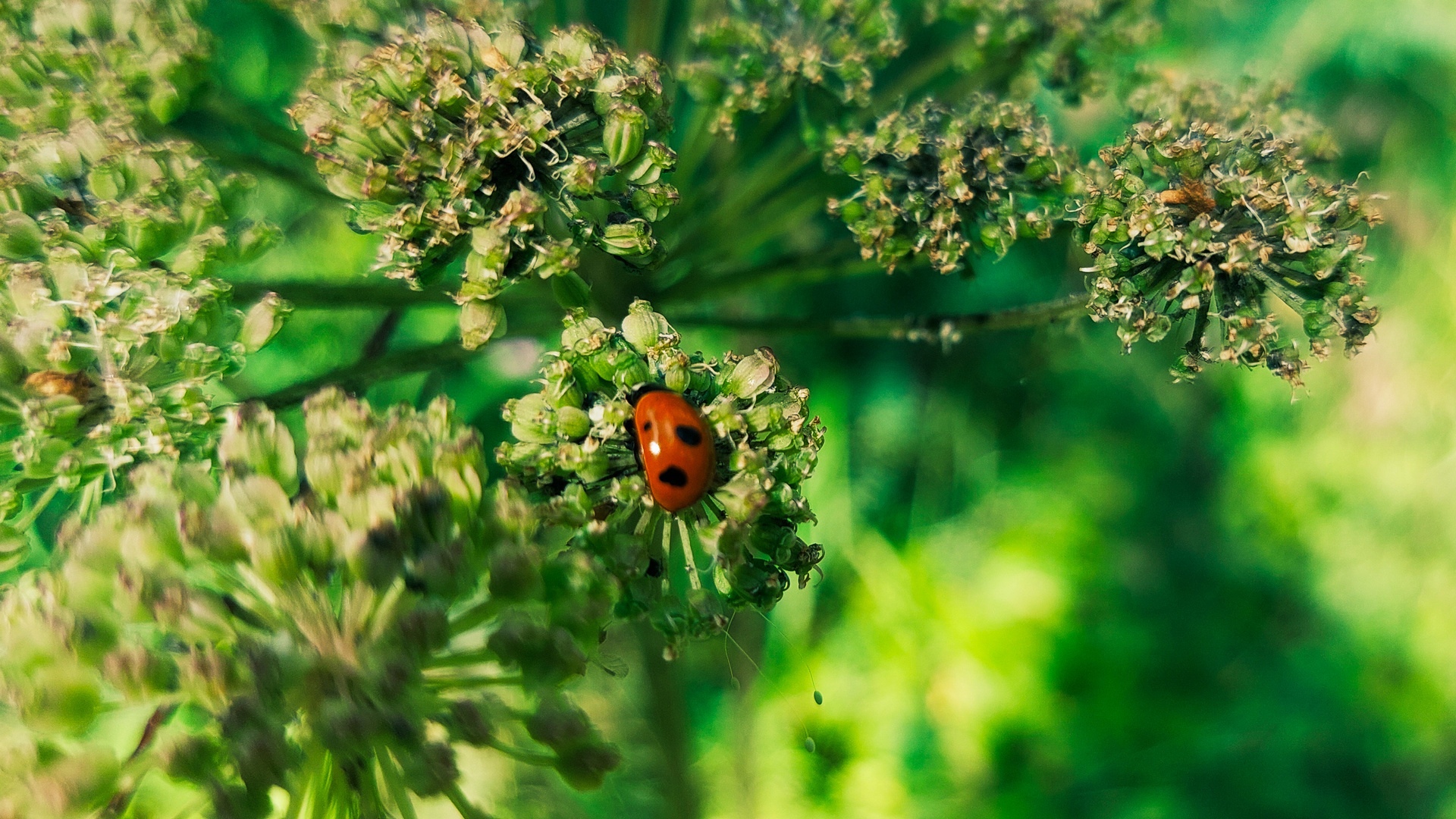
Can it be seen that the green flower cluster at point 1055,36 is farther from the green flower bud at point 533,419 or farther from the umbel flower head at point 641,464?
the green flower bud at point 533,419

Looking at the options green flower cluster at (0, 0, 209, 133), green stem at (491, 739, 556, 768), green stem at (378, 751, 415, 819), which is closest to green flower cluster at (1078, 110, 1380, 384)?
green stem at (491, 739, 556, 768)

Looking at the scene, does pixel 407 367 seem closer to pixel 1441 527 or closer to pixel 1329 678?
pixel 1329 678

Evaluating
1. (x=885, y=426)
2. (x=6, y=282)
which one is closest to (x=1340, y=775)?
(x=885, y=426)

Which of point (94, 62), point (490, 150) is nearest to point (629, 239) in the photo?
point (490, 150)

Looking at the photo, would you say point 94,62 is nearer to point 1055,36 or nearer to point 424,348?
point 424,348

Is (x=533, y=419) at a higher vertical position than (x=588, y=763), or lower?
higher

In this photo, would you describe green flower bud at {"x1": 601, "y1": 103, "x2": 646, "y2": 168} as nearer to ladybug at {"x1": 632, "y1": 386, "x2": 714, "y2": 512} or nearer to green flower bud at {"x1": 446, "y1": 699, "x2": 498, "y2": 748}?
ladybug at {"x1": 632, "y1": 386, "x2": 714, "y2": 512}

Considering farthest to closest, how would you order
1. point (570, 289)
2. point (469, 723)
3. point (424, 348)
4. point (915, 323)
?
point (915, 323), point (424, 348), point (570, 289), point (469, 723)
